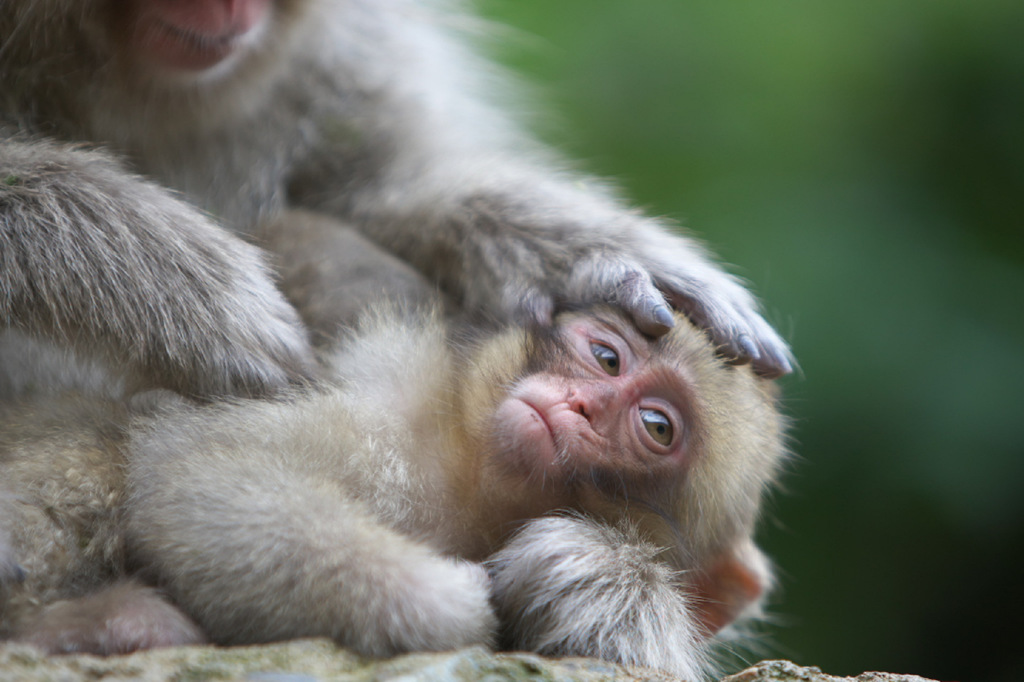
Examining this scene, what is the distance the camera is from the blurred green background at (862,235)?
12.3 feet

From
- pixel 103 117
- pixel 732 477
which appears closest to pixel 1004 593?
pixel 732 477

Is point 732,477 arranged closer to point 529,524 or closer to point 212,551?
point 529,524

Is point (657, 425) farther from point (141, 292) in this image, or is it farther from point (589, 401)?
point (141, 292)

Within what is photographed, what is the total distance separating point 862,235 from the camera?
4.06 meters

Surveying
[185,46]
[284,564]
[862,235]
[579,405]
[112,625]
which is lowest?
[112,625]

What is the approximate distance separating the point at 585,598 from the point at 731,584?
726 millimetres

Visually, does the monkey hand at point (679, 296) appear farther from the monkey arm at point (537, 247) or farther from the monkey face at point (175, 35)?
the monkey face at point (175, 35)

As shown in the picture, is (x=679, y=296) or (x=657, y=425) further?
(x=679, y=296)

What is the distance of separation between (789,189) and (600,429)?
2484 mm

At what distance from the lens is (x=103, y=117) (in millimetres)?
2521

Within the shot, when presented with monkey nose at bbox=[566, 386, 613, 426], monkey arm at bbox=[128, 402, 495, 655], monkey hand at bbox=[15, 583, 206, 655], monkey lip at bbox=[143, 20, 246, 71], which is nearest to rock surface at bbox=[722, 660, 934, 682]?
monkey arm at bbox=[128, 402, 495, 655]

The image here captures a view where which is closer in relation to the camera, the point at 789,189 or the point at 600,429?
the point at 600,429

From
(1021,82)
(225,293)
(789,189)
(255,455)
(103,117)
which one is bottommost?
(255,455)

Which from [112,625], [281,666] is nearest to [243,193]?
[112,625]
